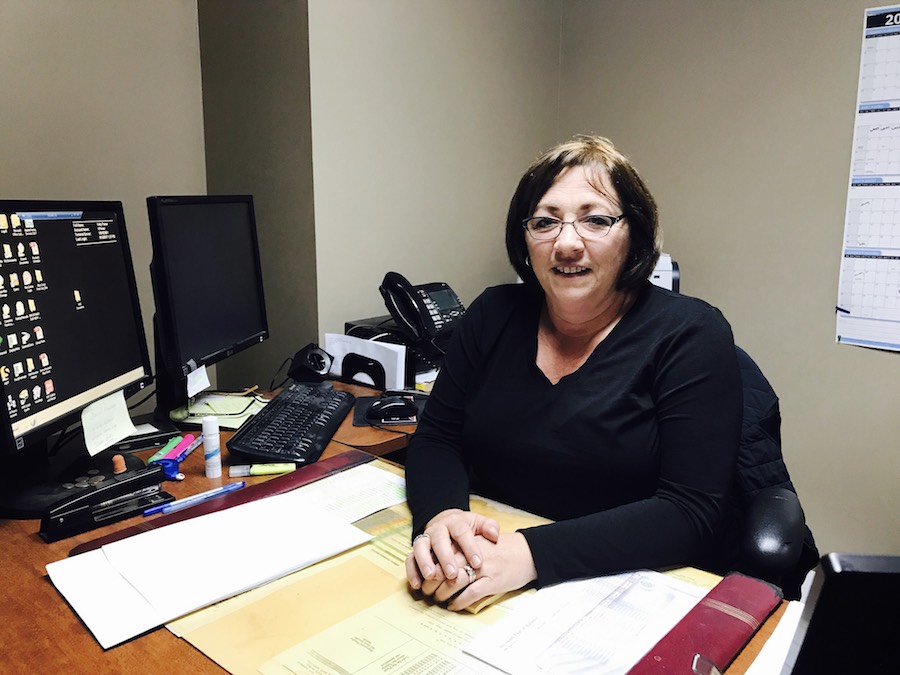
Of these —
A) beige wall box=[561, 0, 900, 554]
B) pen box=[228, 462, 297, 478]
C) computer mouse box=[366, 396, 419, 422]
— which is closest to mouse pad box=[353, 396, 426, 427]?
computer mouse box=[366, 396, 419, 422]

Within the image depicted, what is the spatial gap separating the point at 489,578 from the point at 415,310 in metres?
1.22

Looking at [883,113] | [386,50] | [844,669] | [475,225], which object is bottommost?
[844,669]

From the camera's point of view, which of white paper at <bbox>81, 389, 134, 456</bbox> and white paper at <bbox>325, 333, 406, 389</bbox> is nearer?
white paper at <bbox>81, 389, 134, 456</bbox>

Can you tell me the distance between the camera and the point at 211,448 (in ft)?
4.33

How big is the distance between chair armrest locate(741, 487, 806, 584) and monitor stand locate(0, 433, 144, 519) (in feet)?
3.75

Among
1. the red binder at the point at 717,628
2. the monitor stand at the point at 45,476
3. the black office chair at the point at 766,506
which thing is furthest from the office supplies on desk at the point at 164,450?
the black office chair at the point at 766,506

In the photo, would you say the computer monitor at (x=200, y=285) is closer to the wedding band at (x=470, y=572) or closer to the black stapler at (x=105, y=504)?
the black stapler at (x=105, y=504)

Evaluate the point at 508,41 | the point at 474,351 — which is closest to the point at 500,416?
the point at 474,351

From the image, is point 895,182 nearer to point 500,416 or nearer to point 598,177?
point 598,177

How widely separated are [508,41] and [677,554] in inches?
89.9

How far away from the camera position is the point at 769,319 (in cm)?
254

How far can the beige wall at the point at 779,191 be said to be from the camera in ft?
7.66

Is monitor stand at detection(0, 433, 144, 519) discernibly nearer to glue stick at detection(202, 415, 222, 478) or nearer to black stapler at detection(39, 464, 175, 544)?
black stapler at detection(39, 464, 175, 544)

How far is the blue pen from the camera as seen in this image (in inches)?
46.0
